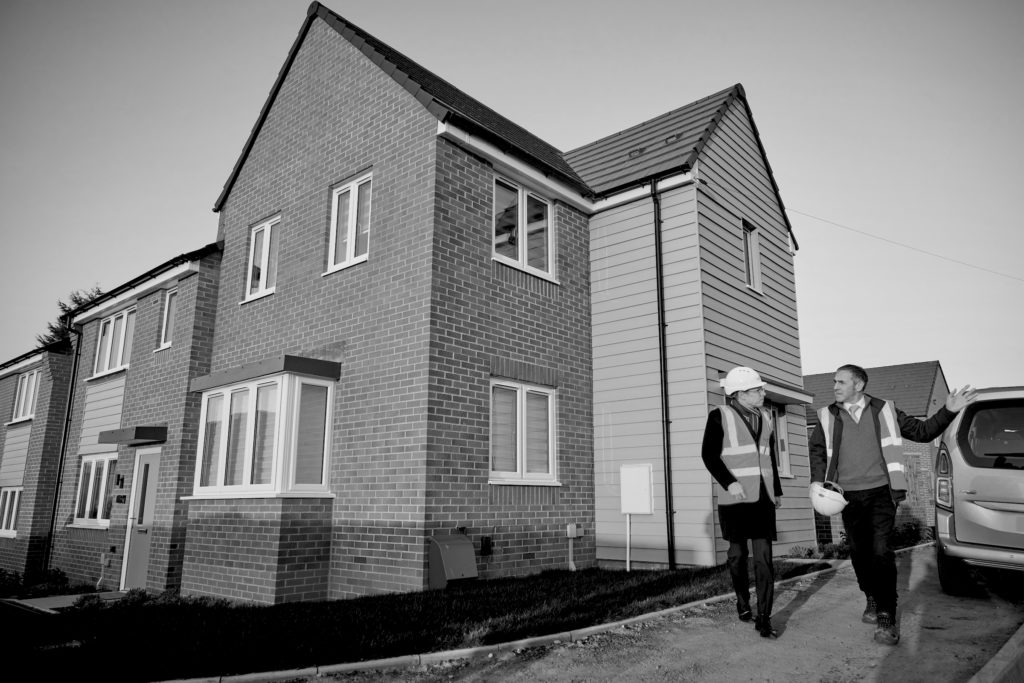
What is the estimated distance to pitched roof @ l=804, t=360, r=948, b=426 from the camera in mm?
36188

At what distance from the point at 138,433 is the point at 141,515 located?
5.43 feet

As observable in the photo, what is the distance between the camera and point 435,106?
924 cm

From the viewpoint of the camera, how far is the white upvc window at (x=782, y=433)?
12219mm

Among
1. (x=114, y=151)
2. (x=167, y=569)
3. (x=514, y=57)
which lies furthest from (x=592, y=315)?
(x=114, y=151)

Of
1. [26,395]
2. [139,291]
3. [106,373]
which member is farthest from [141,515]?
[26,395]

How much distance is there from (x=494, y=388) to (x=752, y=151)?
24.7ft

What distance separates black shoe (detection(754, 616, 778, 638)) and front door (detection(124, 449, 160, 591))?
401 inches

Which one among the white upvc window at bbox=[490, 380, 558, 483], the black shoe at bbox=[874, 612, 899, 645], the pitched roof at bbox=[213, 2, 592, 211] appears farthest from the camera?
the pitched roof at bbox=[213, 2, 592, 211]

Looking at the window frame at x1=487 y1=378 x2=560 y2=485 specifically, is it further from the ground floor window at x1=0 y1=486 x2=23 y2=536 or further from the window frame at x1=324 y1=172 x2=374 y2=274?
the ground floor window at x1=0 y1=486 x2=23 y2=536

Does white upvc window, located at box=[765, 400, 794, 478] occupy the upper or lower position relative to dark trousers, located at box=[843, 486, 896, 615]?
upper

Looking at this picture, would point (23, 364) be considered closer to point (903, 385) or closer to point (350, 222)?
point (350, 222)

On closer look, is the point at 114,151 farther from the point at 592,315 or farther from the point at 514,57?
the point at 592,315

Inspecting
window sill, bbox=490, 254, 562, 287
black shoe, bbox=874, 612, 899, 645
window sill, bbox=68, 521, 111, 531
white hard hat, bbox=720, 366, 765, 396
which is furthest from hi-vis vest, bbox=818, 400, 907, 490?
window sill, bbox=68, 521, 111, 531

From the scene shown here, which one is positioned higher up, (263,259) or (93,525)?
(263,259)
